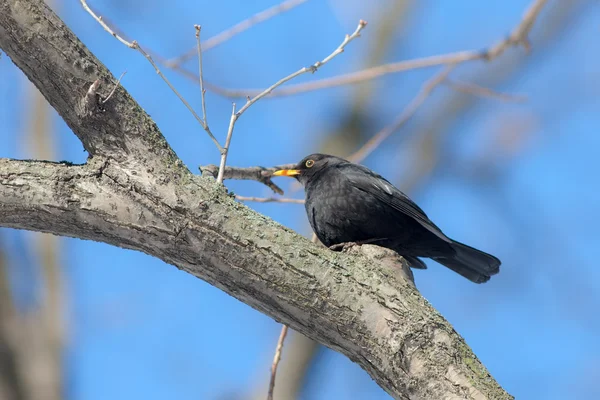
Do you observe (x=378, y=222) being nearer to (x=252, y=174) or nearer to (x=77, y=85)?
(x=252, y=174)

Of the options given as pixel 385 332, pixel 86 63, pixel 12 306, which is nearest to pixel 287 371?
pixel 12 306

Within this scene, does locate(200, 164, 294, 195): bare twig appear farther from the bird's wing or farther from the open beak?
the bird's wing

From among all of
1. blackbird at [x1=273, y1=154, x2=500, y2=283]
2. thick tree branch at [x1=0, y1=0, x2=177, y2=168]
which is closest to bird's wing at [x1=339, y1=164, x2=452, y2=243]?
blackbird at [x1=273, y1=154, x2=500, y2=283]

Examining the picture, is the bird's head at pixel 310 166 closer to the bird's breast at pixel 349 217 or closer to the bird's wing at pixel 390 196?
the bird's wing at pixel 390 196

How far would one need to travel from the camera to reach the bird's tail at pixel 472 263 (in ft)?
14.5

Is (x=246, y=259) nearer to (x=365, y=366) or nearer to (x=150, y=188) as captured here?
(x=150, y=188)

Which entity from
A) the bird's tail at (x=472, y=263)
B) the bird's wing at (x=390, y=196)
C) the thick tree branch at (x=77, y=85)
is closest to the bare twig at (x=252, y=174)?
the bird's wing at (x=390, y=196)

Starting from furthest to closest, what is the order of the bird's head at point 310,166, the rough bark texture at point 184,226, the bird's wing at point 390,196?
the bird's head at point 310,166 → the bird's wing at point 390,196 → the rough bark texture at point 184,226

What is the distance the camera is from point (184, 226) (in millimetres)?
2396

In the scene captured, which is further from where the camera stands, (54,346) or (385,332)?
(54,346)

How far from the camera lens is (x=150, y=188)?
2.43 metres

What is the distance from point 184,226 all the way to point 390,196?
2184 mm

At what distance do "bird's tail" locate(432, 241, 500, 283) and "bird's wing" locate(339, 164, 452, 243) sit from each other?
1.03ft

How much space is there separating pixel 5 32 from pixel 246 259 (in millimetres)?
1231
